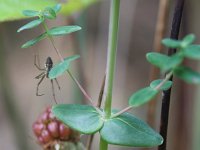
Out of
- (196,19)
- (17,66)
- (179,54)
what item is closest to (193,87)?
(196,19)

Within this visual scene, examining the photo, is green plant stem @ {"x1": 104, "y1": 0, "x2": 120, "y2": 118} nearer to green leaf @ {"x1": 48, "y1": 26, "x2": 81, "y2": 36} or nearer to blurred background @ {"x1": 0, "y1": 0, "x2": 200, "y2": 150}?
green leaf @ {"x1": 48, "y1": 26, "x2": 81, "y2": 36}

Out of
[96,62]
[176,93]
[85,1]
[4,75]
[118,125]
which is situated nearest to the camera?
[118,125]

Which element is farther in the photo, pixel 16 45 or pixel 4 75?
pixel 16 45

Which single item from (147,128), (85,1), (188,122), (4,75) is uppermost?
(85,1)

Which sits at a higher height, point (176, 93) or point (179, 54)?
point (179, 54)

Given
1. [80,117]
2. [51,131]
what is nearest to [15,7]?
[51,131]

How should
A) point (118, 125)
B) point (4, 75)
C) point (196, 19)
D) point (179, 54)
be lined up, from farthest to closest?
1. point (196, 19)
2. point (4, 75)
3. point (118, 125)
4. point (179, 54)

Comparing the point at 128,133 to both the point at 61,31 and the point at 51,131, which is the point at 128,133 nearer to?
the point at 61,31

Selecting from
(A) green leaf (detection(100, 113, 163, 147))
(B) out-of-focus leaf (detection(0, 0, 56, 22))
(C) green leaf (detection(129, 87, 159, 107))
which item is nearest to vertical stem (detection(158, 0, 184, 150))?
(A) green leaf (detection(100, 113, 163, 147))

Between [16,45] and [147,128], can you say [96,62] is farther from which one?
[147,128]
